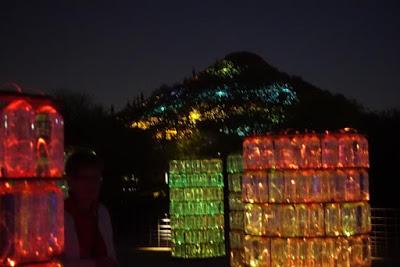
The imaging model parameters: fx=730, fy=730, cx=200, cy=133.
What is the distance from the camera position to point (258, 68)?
5531 cm

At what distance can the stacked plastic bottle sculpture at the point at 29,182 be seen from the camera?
3.35 meters

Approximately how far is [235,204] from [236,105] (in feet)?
101

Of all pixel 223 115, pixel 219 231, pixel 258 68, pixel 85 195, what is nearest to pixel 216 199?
pixel 219 231

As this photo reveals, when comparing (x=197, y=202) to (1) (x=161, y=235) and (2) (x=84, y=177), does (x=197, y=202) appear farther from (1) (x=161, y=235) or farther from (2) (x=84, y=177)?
(2) (x=84, y=177)

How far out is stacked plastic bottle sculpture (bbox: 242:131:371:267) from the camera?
779 cm

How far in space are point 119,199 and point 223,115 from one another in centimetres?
1616

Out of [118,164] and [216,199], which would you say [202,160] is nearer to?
[216,199]

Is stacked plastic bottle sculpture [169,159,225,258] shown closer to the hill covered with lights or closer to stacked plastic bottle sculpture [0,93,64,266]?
stacked plastic bottle sculpture [0,93,64,266]

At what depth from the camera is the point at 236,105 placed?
43562 millimetres

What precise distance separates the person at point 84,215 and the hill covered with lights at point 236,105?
25.8 m

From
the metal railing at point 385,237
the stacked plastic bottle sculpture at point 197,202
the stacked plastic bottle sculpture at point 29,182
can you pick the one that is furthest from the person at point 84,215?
the metal railing at point 385,237

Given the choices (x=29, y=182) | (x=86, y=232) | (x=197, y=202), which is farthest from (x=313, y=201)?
(x=197, y=202)

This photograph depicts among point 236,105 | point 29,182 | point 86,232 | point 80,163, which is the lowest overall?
point 86,232

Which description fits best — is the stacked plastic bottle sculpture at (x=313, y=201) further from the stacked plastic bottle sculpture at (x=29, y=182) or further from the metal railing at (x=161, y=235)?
the metal railing at (x=161, y=235)
